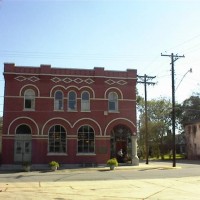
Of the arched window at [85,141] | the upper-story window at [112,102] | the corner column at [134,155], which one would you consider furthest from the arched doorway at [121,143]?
the arched window at [85,141]

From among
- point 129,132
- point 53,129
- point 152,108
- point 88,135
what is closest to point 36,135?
point 53,129

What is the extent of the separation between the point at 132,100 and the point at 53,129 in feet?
29.4

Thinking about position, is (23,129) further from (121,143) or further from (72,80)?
(121,143)

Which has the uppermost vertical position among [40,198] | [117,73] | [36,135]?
[117,73]

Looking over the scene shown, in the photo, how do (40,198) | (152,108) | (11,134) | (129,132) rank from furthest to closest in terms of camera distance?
(152,108) < (129,132) < (11,134) < (40,198)

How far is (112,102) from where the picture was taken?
43875 millimetres

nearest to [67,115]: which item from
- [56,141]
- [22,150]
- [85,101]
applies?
[85,101]

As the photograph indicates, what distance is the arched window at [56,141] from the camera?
41.8m

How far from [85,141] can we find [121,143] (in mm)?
4126

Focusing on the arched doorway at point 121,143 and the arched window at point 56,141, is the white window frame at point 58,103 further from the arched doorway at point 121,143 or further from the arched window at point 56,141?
the arched doorway at point 121,143

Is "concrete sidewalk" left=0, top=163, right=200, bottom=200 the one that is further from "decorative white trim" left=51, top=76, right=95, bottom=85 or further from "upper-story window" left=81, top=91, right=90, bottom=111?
"decorative white trim" left=51, top=76, right=95, bottom=85

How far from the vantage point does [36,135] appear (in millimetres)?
41250

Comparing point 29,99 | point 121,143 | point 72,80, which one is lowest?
point 121,143

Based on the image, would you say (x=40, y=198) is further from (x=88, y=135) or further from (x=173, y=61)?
(x=173, y=61)
